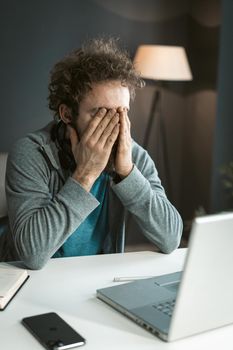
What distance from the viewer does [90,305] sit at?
1.07 metres

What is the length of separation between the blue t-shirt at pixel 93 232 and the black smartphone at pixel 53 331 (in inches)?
20.0

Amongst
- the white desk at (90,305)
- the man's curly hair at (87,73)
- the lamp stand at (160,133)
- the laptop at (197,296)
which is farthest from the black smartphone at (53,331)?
the lamp stand at (160,133)

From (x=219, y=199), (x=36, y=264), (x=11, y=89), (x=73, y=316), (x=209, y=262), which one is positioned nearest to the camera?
(x=209, y=262)

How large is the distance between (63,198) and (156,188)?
38 cm

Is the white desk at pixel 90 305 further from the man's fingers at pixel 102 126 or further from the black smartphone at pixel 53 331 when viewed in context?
the man's fingers at pixel 102 126

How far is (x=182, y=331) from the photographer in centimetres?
91

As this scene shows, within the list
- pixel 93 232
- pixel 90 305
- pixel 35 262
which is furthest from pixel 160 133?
pixel 90 305

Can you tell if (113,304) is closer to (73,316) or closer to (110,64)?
(73,316)

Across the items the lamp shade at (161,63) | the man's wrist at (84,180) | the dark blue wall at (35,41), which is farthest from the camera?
the lamp shade at (161,63)

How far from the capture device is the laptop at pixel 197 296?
2.65 feet

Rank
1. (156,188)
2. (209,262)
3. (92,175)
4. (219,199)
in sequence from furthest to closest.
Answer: (219,199) → (156,188) → (92,175) → (209,262)

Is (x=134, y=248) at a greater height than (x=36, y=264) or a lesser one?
lesser

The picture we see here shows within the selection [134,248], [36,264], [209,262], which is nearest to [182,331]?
[209,262]

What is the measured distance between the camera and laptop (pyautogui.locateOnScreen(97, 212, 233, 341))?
2.65ft
